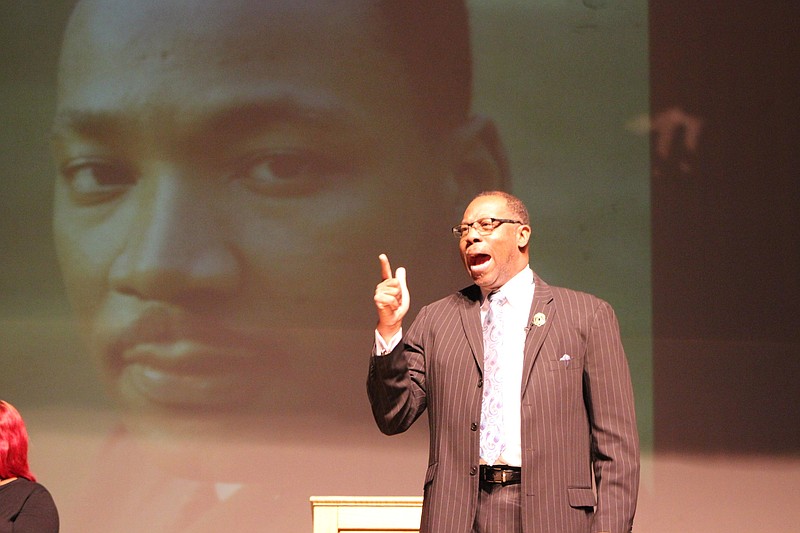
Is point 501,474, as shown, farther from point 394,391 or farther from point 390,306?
point 390,306

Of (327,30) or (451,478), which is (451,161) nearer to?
(327,30)

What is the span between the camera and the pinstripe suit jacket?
234cm

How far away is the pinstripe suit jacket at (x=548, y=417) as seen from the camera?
2.34 meters

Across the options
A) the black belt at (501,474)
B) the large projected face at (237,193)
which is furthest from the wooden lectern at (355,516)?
the black belt at (501,474)

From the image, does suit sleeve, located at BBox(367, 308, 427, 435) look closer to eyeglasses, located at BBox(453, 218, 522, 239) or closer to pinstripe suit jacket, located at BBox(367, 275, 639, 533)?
pinstripe suit jacket, located at BBox(367, 275, 639, 533)

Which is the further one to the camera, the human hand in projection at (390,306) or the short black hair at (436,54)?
the short black hair at (436,54)

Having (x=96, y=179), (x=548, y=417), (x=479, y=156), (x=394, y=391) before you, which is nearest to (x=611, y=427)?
(x=548, y=417)

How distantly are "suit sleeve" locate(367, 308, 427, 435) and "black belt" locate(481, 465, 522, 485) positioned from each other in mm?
236

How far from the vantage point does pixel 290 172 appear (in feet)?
14.1

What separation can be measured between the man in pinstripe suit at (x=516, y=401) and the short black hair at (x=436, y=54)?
1.79 m

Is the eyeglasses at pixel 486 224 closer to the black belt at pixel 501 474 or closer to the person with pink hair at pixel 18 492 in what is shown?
the black belt at pixel 501 474

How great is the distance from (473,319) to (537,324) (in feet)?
0.58

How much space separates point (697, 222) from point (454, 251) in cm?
109

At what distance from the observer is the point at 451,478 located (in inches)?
93.8
